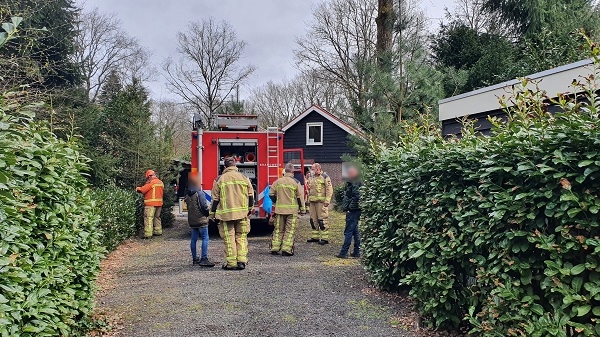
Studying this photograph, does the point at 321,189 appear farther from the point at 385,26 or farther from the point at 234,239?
the point at 385,26

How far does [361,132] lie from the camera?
13695mm

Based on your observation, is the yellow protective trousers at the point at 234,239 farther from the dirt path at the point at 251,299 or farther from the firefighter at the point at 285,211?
the firefighter at the point at 285,211

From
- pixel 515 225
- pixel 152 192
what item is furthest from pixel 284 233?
pixel 515 225

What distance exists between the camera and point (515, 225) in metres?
3.75

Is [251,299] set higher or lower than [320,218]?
lower

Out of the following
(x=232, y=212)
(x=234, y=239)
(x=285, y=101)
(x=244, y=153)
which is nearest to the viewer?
(x=232, y=212)

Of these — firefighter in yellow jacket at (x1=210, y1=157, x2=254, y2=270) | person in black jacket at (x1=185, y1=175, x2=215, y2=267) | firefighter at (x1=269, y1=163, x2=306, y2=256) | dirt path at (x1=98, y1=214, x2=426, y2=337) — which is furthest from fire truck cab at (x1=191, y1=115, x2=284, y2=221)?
firefighter in yellow jacket at (x1=210, y1=157, x2=254, y2=270)

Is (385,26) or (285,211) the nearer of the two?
(285,211)

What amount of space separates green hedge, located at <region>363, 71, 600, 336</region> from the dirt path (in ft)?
2.80

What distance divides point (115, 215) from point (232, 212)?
3944mm

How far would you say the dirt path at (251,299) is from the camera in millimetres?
5258

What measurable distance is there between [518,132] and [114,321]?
15.5ft

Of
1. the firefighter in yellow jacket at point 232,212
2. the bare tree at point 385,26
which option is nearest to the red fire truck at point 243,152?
the firefighter in yellow jacket at point 232,212

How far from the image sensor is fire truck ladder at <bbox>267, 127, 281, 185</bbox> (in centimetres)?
1270
